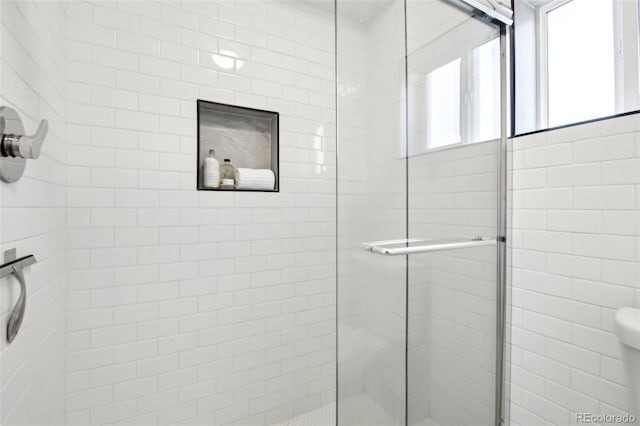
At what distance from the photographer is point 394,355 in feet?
3.41

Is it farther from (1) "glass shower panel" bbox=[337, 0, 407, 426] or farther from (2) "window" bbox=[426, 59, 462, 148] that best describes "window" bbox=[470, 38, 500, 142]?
(1) "glass shower panel" bbox=[337, 0, 407, 426]

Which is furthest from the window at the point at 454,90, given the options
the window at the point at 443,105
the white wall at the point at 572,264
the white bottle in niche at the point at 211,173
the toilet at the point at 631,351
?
the white bottle in niche at the point at 211,173

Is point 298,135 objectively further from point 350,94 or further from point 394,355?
point 394,355

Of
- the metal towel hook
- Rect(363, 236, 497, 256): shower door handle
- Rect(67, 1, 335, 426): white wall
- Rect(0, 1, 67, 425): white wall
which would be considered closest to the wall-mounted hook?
Rect(0, 1, 67, 425): white wall

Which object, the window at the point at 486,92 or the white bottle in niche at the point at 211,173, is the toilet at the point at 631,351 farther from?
the white bottle in niche at the point at 211,173

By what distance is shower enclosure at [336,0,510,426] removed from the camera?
100 cm

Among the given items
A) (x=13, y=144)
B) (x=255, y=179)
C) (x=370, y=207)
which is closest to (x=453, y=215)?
(x=370, y=207)

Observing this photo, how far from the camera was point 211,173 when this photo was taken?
5.52ft

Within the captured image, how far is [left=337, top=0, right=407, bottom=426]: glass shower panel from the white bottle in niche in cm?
93

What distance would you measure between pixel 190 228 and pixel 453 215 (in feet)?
4.12

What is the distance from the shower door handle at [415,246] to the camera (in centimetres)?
95

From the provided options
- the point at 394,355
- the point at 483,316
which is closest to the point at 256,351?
the point at 394,355

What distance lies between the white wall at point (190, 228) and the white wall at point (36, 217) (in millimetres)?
109

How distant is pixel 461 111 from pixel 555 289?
2.49 ft
